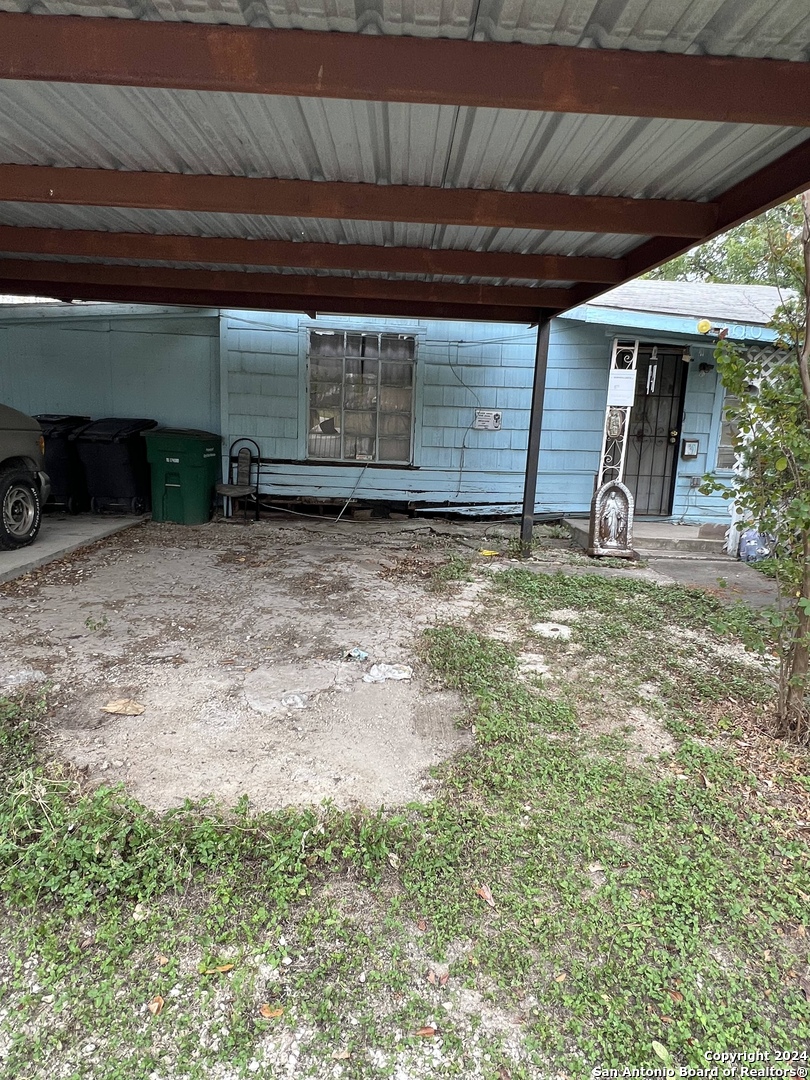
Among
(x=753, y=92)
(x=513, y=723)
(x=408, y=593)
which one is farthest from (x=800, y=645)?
(x=408, y=593)

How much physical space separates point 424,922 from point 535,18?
3.08m

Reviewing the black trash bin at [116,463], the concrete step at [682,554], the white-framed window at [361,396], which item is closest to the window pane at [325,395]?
the white-framed window at [361,396]

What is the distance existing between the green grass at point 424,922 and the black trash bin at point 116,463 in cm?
561

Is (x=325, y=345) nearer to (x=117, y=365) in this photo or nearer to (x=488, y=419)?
(x=488, y=419)

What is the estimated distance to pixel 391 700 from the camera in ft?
11.5

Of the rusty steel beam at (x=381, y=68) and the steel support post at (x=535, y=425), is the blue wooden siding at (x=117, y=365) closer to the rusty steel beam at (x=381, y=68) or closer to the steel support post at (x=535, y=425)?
the steel support post at (x=535, y=425)

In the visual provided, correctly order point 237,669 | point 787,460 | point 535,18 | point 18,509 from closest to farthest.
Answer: point 535,18
point 787,460
point 237,669
point 18,509

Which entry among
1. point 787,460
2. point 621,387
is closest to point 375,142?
point 787,460

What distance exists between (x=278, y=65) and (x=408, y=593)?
4037mm

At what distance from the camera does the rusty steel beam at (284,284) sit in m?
6.02

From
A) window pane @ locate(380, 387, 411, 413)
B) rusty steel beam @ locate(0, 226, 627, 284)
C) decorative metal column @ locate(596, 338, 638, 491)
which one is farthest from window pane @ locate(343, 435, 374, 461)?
rusty steel beam @ locate(0, 226, 627, 284)

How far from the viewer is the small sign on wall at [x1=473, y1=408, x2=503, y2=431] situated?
8.63 metres

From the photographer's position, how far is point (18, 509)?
606 cm

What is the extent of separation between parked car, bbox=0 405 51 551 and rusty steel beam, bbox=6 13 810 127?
430 centimetres
